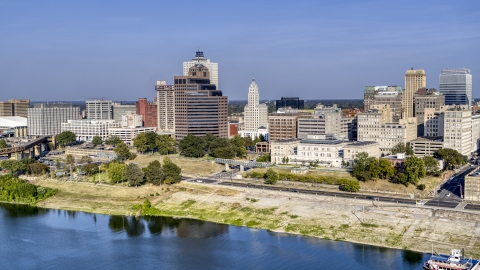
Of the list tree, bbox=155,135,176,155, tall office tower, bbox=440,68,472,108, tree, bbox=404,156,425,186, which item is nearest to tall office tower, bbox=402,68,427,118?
tall office tower, bbox=440,68,472,108

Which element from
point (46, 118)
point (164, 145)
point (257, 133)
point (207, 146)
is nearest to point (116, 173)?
point (164, 145)

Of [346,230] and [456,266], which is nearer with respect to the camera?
[456,266]

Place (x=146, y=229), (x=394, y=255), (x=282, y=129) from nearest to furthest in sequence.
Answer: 1. (x=394, y=255)
2. (x=146, y=229)
3. (x=282, y=129)

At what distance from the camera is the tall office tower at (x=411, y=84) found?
16312cm

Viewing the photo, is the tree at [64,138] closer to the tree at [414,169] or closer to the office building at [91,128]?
the office building at [91,128]

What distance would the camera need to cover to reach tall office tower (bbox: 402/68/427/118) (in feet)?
535

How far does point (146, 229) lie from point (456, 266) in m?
36.4

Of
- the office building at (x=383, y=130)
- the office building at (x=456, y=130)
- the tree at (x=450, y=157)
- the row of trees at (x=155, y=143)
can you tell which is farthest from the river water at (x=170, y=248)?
the office building at (x=383, y=130)

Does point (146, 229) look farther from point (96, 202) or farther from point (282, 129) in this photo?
point (282, 129)

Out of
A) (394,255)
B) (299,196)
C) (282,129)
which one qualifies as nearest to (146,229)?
(299,196)

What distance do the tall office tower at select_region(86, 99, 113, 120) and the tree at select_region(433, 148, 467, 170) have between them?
131m

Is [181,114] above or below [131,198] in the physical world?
above

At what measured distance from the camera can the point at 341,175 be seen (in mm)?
88062

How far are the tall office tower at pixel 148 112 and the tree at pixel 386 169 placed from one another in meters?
106
